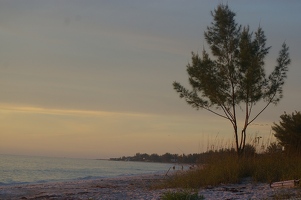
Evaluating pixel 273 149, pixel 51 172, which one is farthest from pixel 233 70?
pixel 51 172

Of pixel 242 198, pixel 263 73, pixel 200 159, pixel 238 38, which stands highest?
pixel 238 38

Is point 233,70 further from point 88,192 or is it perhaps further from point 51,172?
point 51,172

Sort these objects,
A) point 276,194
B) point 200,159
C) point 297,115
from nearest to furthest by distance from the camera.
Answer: point 276,194 → point 200,159 → point 297,115

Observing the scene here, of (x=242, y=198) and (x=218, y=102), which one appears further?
(x=218, y=102)

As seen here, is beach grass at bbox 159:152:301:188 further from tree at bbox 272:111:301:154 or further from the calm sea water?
the calm sea water

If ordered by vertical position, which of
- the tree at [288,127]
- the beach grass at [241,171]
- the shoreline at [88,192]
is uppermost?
the tree at [288,127]

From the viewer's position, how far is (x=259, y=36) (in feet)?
69.1

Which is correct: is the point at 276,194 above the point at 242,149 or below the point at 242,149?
below

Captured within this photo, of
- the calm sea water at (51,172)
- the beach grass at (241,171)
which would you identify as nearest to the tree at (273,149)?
the beach grass at (241,171)

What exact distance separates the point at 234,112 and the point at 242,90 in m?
0.99

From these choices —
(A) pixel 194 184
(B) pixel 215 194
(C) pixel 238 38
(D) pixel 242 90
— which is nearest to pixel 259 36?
(C) pixel 238 38

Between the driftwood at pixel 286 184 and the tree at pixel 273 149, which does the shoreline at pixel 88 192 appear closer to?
the driftwood at pixel 286 184

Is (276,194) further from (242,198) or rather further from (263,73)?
(263,73)

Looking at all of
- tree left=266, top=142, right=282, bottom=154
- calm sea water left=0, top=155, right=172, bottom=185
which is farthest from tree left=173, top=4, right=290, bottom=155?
calm sea water left=0, top=155, right=172, bottom=185
